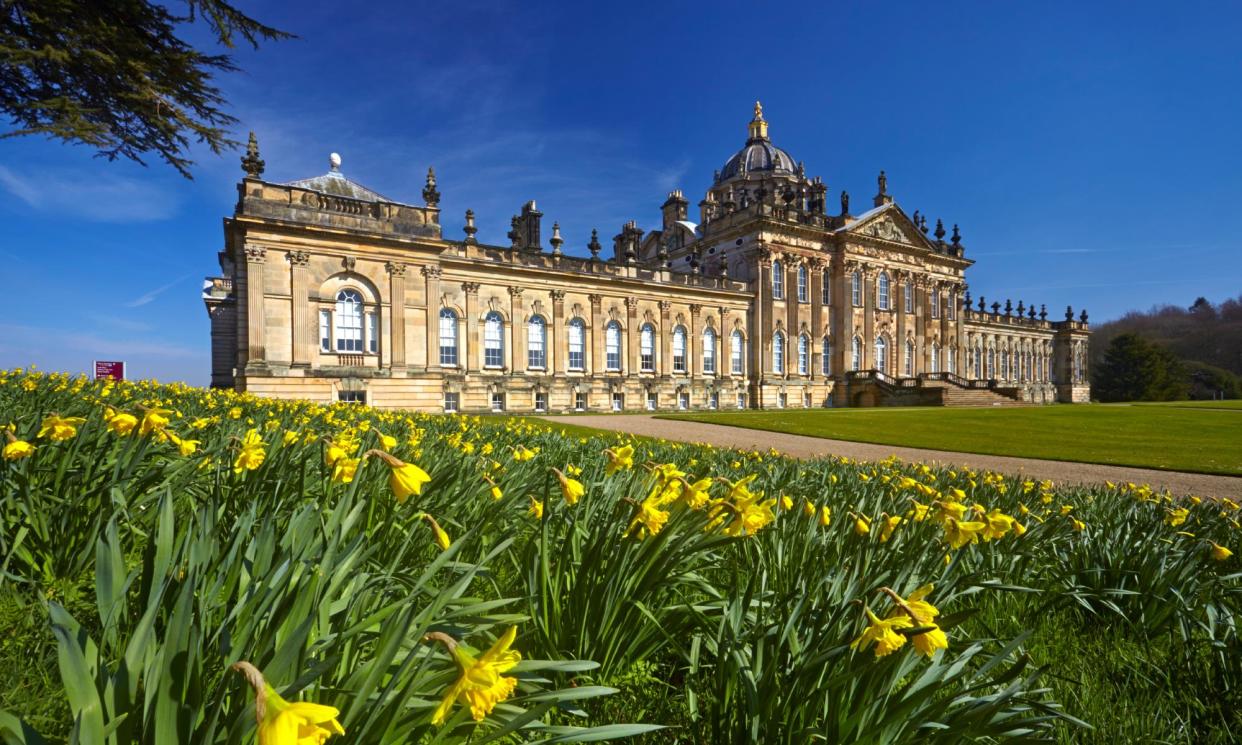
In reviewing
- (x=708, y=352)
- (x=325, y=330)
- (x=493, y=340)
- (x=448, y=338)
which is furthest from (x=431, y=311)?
(x=708, y=352)

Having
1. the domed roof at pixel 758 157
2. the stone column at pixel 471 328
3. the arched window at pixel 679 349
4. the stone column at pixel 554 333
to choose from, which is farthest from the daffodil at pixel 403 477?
the domed roof at pixel 758 157

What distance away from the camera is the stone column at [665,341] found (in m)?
32.3

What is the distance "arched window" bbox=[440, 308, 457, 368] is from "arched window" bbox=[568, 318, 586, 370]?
625 cm

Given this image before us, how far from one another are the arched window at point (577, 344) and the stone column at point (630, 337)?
2.65m

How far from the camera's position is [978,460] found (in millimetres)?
12344

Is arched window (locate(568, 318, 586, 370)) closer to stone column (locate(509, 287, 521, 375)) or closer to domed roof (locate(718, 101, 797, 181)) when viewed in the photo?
stone column (locate(509, 287, 521, 375))

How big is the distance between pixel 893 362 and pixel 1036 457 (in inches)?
1181

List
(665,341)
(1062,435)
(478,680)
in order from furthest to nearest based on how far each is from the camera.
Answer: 1. (665,341)
2. (1062,435)
3. (478,680)

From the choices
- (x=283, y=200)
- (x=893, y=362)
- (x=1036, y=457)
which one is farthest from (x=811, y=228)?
(x=283, y=200)

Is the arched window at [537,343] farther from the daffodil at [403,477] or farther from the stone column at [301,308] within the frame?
the daffodil at [403,477]

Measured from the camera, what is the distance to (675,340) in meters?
33.0

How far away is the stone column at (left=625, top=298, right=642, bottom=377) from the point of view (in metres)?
31.1

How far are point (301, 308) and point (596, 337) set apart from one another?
560 inches

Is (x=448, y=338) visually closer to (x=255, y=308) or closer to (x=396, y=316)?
(x=396, y=316)
